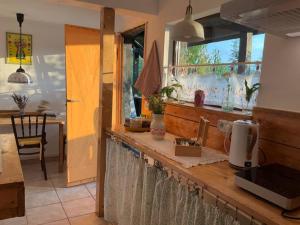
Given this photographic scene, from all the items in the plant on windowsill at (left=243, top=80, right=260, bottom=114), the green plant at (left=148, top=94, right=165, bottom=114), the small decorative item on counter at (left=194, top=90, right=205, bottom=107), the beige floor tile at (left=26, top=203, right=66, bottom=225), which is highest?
the plant on windowsill at (left=243, top=80, right=260, bottom=114)

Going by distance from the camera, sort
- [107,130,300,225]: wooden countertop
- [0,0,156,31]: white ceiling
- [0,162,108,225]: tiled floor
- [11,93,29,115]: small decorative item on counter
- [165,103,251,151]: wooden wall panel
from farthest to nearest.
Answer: [11,93,29,115]: small decorative item on counter < [0,0,156,31]: white ceiling < [0,162,108,225]: tiled floor < [165,103,251,151]: wooden wall panel < [107,130,300,225]: wooden countertop

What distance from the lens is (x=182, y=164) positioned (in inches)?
53.9

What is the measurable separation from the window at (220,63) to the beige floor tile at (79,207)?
1526mm

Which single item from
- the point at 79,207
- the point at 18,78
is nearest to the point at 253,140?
the point at 79,207

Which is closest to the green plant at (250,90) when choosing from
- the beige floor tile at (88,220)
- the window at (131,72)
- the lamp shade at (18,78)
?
the beige floor tile at (88,220)

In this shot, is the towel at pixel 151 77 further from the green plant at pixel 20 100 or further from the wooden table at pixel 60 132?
the green plant at pixel 20 100

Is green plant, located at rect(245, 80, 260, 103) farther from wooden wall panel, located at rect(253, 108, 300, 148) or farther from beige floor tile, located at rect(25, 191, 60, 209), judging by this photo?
beige floor tile, located at rect(25, 191, 60, 209)

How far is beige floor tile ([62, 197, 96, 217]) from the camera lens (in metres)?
2.51

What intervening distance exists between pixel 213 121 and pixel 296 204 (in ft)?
2.81

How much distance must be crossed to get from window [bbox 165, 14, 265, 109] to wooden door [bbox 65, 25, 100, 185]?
1292 millimetres

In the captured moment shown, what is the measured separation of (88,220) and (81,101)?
4.80ft

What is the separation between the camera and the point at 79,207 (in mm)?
2621

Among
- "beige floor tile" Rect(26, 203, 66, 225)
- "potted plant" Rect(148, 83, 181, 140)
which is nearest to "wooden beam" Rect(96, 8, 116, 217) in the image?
"potted plant" Rect(148, 83, 181, 140)

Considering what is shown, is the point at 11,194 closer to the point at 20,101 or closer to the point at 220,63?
the point at 220,63
